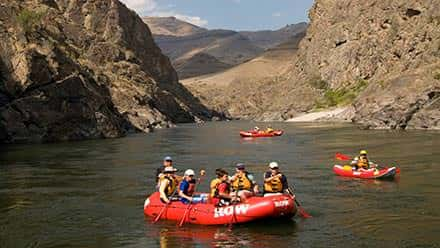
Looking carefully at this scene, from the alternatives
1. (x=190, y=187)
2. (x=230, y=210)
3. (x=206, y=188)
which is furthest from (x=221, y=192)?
(x=206, y=188)

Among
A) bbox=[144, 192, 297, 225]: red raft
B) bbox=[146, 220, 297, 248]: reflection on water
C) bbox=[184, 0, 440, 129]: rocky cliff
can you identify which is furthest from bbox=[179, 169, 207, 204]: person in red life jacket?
bbox=[184, 0, 440, 129]: rocky cliff

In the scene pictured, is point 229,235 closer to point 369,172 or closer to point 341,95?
point 369,172

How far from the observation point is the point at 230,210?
24.2m

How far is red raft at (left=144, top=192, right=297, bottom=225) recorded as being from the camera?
23.7 m

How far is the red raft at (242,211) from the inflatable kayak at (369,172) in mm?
13219

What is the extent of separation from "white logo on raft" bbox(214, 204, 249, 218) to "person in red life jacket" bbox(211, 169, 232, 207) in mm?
347

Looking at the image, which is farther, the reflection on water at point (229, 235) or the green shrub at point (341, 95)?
the green shrub at point (341, 95)

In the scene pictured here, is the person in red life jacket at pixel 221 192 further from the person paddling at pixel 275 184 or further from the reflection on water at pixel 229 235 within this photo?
the person paddling at pixel 275 184

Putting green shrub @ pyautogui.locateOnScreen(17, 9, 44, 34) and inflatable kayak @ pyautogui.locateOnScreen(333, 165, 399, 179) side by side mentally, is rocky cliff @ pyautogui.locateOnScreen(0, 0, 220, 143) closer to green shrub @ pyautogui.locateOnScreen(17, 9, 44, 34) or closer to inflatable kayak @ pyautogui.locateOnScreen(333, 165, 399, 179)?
green shrub @ pyautogui.locateOnScreen(17, 9, 44, 34)

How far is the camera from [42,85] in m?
82.1

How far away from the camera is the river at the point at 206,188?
2294 centimetres

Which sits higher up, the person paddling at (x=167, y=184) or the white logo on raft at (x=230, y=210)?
the person paddling at (x=167, y=184)

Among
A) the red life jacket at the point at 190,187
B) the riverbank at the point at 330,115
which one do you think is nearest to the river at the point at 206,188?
the red life jacket at the point at 190,187

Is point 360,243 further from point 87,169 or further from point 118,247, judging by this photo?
point 87,169
